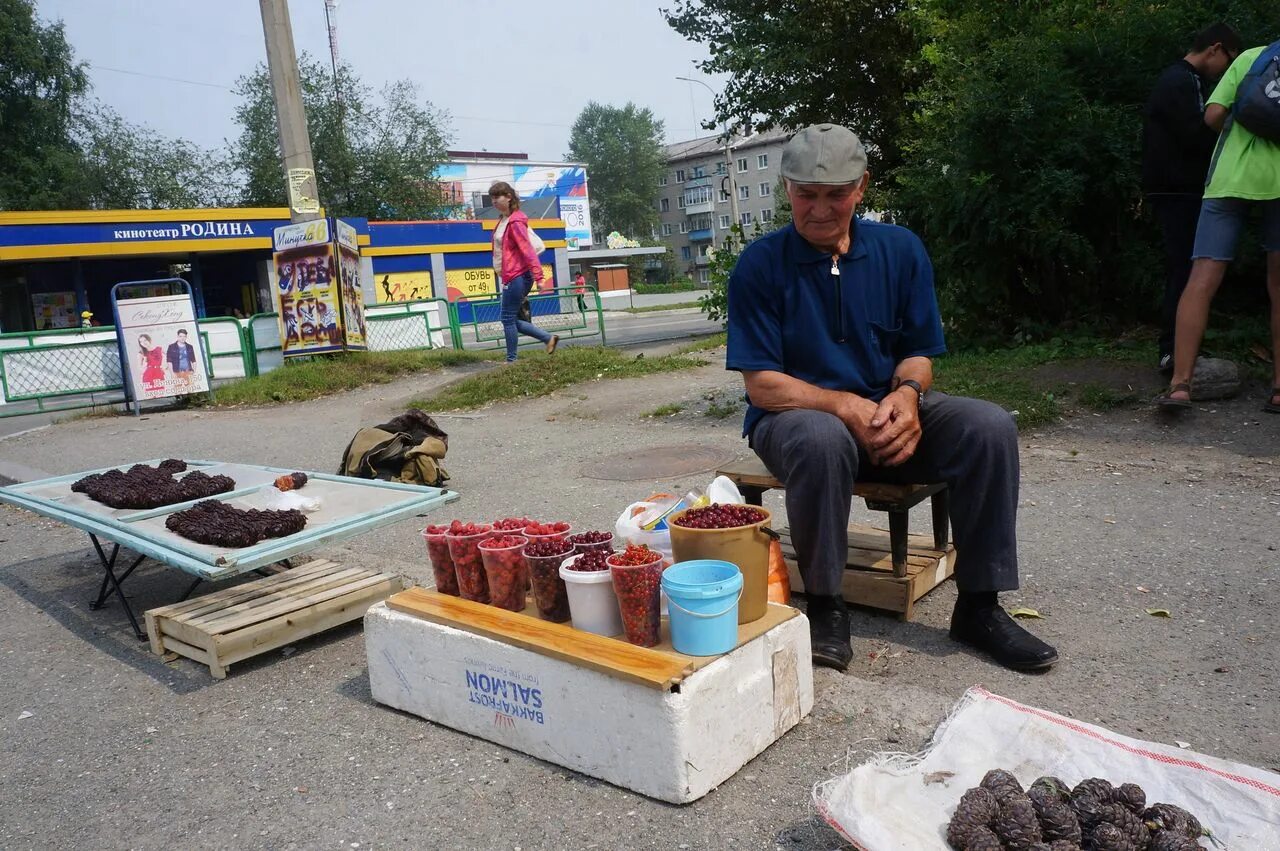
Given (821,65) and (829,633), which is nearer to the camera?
(829,633)

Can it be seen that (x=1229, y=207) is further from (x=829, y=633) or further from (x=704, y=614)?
(x=704, y=614)

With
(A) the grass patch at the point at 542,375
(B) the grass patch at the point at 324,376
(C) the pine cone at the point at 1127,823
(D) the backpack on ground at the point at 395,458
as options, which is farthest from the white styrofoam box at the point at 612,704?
(B) the grass patch at the point at 324,376

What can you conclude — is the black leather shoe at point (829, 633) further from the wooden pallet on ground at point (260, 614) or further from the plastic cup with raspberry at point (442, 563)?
the wooden pallet on ground at point (260, 614)

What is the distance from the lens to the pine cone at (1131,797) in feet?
6.75

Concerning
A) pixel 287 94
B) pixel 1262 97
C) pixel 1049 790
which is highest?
pixel 287 94

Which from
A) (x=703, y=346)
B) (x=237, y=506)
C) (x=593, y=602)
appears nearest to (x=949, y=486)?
(x=593, y=602)

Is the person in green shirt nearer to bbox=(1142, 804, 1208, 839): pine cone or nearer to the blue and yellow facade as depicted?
bbox=(1142, 804, 1208, 839): pine cone

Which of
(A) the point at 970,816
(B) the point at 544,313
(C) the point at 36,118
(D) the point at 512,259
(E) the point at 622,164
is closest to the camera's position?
(A) the point at 970,816

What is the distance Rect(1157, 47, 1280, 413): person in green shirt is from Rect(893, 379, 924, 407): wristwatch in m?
3.28

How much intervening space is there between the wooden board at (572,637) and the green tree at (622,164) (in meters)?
103

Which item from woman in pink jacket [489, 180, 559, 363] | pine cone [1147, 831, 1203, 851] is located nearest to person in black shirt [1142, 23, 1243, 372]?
pine cone [1147, 831, 1203, 851]

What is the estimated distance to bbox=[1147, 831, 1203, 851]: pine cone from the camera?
1.92m

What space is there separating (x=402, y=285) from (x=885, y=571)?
39.1 m

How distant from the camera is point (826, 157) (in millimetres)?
3191
